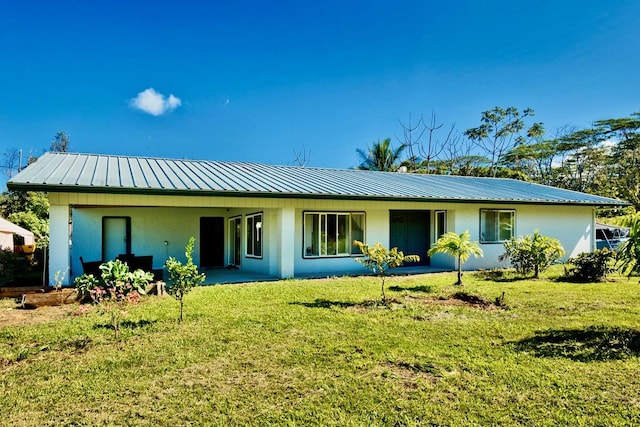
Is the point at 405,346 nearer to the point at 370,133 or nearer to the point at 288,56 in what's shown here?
the point at 288,56

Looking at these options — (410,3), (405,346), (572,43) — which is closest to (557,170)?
(572,43)

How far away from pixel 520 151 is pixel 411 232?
26.2 metres

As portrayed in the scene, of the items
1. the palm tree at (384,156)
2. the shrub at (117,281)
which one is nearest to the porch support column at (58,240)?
the shrub at (117,281)

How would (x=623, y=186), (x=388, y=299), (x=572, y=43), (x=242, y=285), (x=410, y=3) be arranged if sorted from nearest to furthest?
(x=388, y=299) → (x=242, y=285) → (x=410, y=3) → (x=572, y=43) → (x=623, y=186)

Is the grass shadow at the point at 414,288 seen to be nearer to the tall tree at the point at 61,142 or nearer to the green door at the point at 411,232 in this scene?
the green door at the point at 411,232

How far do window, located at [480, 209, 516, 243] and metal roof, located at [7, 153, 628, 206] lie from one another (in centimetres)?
64

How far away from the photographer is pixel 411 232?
14.7 meters

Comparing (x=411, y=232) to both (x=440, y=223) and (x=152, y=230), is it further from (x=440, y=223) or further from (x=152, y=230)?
(x=152, y=230)

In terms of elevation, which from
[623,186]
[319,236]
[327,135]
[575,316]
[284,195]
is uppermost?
[327,135]

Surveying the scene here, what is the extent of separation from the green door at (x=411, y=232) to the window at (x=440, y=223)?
17.1 inches

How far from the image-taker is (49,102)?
81.8 ft

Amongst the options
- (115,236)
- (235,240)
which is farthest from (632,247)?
(115,236)

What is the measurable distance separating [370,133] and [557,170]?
61.1ft

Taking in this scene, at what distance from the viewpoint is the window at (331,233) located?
1261cm
